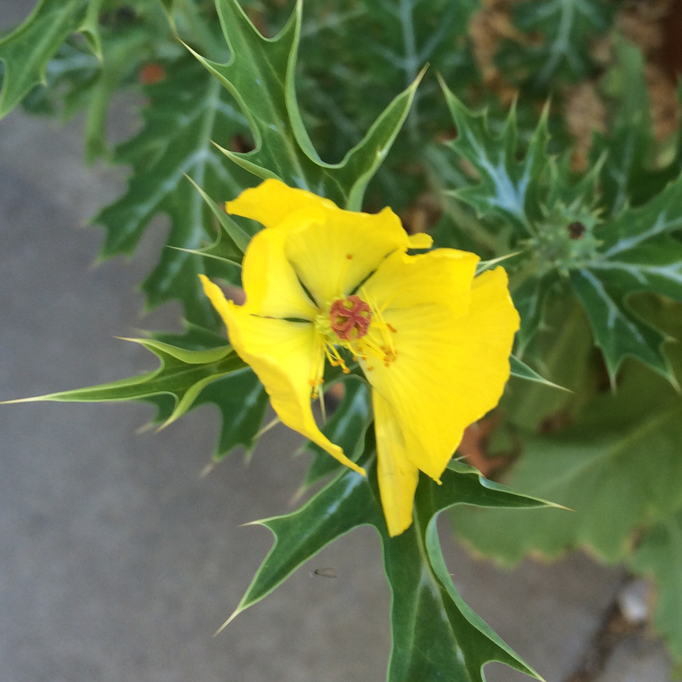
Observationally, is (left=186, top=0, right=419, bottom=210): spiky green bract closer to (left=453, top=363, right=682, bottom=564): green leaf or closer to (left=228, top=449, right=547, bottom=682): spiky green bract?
(left=228, top=449, right=547, bottom=682): spiky green bract

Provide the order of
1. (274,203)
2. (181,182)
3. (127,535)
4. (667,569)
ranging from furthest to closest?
(127,535), (667,569), (181,182), (274,203)

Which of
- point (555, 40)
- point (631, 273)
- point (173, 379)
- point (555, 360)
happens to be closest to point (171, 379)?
point (173, 379)

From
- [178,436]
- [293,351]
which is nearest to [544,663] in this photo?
[178,436]

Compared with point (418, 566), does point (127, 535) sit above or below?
below

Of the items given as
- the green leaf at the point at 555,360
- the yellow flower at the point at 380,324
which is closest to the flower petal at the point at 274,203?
the yellow flower at the point at 380,324

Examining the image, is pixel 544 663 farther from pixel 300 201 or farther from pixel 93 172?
pixel 93 172

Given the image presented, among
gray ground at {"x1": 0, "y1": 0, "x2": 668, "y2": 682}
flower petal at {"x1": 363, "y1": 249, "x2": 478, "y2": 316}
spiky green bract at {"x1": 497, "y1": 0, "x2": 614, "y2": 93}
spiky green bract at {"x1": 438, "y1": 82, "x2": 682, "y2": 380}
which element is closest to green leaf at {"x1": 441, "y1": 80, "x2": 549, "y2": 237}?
spiky green bract at {"x1": 438, "y1": 82, "x2": 682, "y2": 380}

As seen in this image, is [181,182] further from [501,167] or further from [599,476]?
[599,476]
